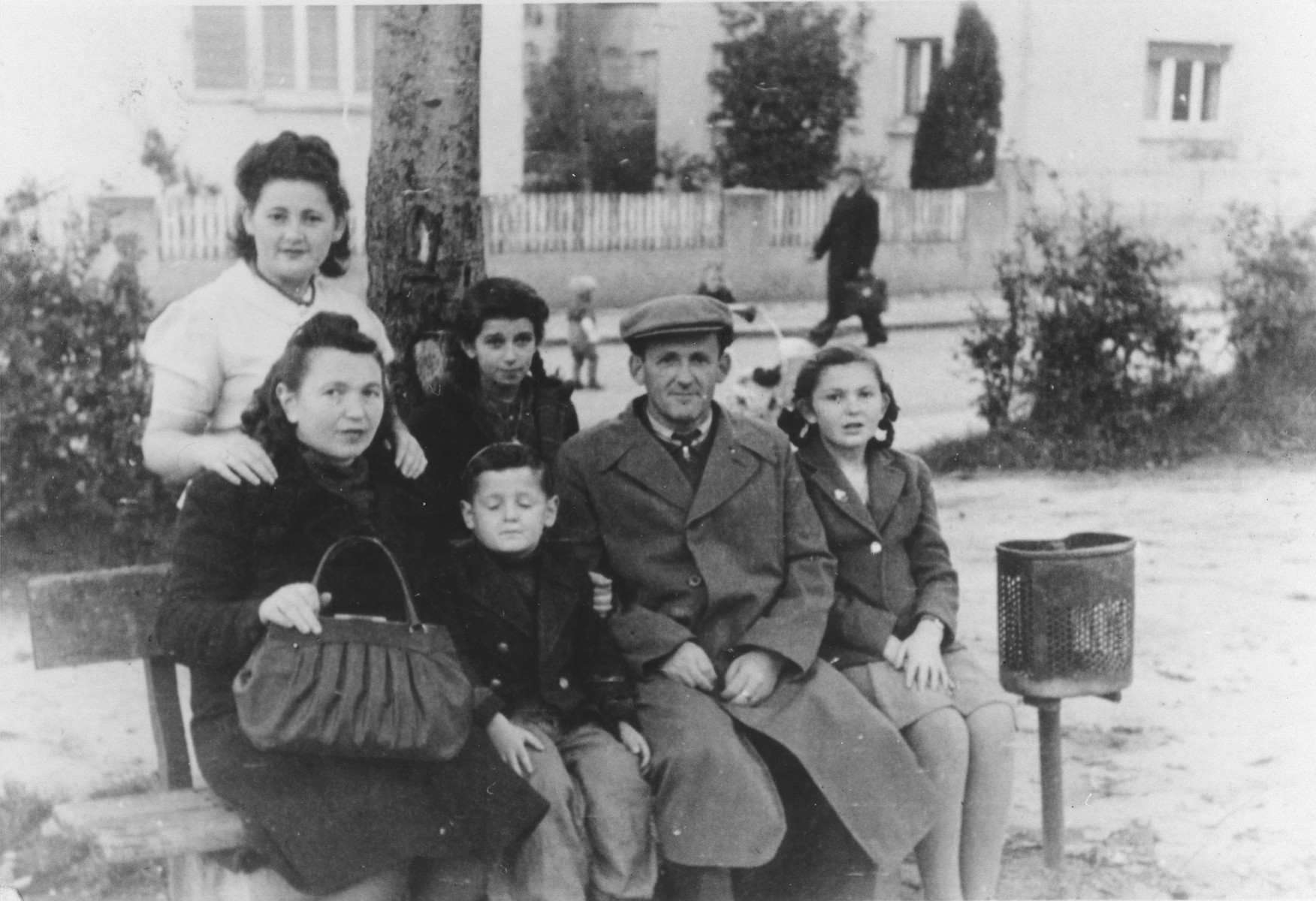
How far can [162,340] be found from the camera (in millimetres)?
3521

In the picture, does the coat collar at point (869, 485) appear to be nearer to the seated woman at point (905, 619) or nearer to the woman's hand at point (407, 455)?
the seated woman at point (905, 619)

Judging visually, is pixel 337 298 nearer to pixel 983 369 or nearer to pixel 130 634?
pixel 130 634

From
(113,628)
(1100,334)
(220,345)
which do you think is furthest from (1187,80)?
(113,628)

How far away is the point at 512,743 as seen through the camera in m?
3.29

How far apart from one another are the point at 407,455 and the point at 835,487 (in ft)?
3.86

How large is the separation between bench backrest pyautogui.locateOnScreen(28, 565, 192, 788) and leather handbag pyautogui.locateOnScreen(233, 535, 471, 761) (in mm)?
629

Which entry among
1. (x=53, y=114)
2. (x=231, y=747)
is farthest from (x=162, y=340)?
(x=53, y=114)

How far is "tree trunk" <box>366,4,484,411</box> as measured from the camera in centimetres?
459

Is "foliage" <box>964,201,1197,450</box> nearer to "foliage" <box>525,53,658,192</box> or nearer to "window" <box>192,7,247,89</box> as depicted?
"window" <box>192,7,247,89</box>

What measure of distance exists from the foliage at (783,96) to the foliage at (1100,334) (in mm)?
7481

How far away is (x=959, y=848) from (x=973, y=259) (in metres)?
14.2

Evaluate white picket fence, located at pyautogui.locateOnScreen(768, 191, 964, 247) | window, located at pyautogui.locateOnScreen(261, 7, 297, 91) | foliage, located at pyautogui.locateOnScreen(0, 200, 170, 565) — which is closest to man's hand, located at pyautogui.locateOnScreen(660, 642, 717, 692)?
foliage, located at pyautogui.locateOnScreen(0, 200, 170, 565)

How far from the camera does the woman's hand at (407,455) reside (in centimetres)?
350

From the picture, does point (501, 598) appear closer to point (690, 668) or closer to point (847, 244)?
point (690, 668)
